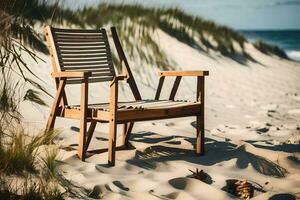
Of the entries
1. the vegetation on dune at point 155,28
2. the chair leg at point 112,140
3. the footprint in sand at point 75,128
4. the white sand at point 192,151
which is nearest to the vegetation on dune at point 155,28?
the vegetation on dune at point 155,28

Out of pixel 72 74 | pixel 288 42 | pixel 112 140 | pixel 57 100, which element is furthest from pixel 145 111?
pixel 288 42

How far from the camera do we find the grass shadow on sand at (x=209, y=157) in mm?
3574

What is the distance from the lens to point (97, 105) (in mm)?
3838

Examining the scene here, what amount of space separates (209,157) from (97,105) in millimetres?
973

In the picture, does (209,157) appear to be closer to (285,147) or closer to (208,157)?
(208,157)

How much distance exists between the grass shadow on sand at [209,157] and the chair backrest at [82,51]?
812 millimetres

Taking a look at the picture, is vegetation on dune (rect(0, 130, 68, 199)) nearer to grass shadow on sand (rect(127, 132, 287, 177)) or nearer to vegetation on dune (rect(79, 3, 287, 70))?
grass shadow on sand (rect(127, 132, 287, 177))

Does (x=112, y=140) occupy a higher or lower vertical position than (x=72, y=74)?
lower

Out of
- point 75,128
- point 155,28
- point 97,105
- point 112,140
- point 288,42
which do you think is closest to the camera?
point 112,140

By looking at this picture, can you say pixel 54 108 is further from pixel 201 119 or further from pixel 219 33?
pixel 219 33

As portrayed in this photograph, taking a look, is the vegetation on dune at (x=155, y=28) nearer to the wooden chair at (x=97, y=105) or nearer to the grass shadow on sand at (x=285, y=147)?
the wooden chair at (x=97, y=105)

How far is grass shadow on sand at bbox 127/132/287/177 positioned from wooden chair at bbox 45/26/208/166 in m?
0.15

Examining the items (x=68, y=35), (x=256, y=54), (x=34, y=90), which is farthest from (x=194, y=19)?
(x=68, y=35)

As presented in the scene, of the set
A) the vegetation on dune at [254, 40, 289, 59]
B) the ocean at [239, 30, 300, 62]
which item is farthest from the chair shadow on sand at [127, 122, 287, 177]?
the ocean at [239, 30, 300, 62]
